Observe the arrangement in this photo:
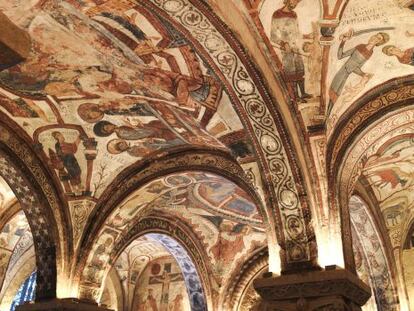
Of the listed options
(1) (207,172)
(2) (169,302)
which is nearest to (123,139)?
(1) (207,172)

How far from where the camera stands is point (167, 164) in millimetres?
9492

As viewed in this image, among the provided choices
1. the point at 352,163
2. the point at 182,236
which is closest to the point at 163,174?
the point at 352,163

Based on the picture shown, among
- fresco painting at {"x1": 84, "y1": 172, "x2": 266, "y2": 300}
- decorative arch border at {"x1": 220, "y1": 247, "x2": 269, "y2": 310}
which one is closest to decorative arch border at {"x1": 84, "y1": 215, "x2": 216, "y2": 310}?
fresco painting at {"x1": 84, "y1": 172, "x2": 266, "y2": 300}

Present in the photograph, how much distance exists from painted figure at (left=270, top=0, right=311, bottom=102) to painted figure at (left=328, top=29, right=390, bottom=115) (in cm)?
39

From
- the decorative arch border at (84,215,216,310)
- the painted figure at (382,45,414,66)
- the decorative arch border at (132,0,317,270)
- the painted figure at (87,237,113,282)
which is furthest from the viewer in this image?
the decorative arch border at (84,215,216,310)

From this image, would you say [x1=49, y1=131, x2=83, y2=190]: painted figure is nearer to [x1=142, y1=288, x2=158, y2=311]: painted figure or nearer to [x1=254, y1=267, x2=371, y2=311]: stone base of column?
[x1=254, y1=267, x2=371, y2=311]: stone base of column

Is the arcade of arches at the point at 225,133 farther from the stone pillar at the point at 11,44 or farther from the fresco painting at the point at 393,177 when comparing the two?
the stone pillar at the point at 11,44

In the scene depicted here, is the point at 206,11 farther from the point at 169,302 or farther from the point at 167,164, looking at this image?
the point at 169,302

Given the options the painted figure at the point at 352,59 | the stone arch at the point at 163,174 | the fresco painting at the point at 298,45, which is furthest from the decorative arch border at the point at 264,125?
the stone arch at the point at 163,174

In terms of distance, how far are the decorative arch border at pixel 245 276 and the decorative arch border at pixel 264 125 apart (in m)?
6.34

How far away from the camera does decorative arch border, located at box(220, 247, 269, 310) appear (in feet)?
42.8

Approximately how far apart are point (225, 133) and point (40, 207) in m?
3.76

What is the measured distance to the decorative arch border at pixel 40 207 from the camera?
30.6ft

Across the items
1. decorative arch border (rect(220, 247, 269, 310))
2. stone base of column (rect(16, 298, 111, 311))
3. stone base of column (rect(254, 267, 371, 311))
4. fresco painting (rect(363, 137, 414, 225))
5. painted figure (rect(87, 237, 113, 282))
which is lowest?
stone base of column (rect(254, 267, 371, 311))
